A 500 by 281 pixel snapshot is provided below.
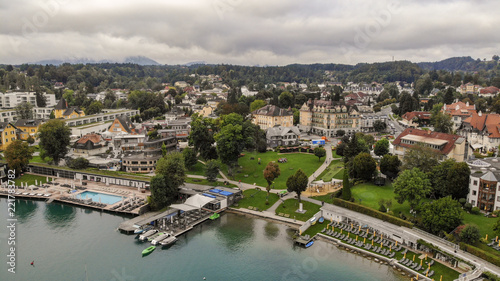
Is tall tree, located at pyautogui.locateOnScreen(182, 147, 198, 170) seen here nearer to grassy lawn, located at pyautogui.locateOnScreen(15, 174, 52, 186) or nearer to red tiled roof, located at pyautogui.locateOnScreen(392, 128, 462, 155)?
grassy lawn, located at pyautogui.locateOnScreen(15, 174, 52, 186)

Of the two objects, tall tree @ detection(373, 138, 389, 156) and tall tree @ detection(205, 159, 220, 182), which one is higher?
tall tree @ detection(373, 138, 389, 156)

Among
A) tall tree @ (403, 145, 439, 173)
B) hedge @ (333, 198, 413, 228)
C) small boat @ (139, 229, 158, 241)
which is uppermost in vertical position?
tall tree @ (403, 145, 439, 173)

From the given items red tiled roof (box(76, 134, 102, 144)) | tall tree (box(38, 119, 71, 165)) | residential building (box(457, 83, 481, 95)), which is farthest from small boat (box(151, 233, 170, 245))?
residential building (box(457, 83, 481, 95))

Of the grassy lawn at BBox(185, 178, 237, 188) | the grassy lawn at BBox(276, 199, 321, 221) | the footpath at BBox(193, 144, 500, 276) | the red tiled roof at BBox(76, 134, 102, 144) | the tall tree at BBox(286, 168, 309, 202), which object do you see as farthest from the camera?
the red tiled roof at BBox(76, 134, 102, 144)

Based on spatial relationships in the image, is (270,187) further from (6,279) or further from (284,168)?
(6,279)

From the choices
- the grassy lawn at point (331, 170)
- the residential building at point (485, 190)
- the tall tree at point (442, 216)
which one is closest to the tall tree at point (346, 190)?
the grassy lawn at point (331, 170)

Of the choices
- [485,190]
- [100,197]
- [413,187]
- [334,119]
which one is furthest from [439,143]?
[100,197]

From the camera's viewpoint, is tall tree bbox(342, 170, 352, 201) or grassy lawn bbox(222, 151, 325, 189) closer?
tall tree bbox(342, 170, 352, 201)
